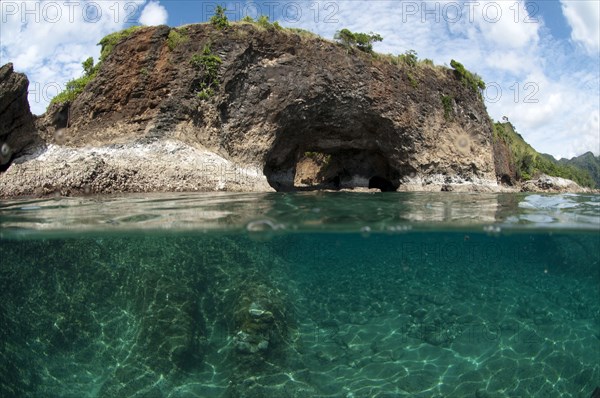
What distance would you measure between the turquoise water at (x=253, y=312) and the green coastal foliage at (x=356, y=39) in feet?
38.3

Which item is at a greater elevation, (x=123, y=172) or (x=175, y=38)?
(x=175, y=38)

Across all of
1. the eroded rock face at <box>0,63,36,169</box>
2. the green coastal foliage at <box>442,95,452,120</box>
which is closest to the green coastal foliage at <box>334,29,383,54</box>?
the green coastal foliage at <box>442,95,452,120</box>

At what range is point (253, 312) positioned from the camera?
9.90 metres

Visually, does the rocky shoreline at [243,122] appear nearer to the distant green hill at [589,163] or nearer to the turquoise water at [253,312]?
the turquoise water at [253,312]

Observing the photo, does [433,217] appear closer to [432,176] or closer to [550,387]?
[550,387]

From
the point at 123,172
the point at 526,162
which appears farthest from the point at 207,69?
the point at 526,162

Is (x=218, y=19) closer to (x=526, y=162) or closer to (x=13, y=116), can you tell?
(x=13, y=116)

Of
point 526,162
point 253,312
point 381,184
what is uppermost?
point 526,162

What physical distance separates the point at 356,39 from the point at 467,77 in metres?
7.85

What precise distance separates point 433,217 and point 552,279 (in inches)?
304

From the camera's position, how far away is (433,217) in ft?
34.1

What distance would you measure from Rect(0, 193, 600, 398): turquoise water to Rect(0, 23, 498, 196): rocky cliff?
2.72 m

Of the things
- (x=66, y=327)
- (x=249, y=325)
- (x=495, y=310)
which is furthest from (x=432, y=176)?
(x=66, y=327)

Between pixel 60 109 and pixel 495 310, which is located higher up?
pixel 60 109
